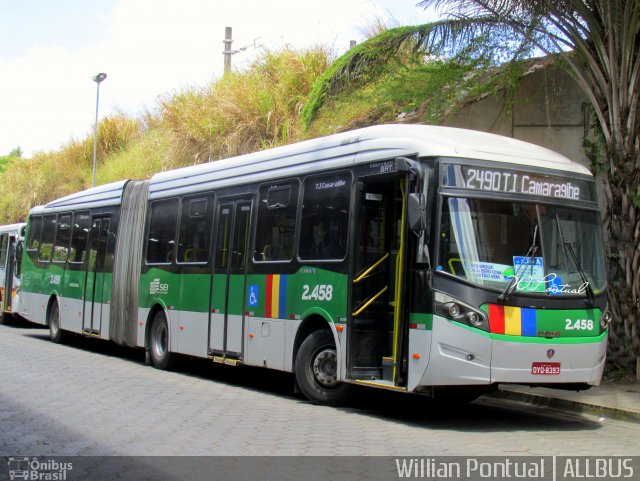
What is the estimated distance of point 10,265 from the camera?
25469mm

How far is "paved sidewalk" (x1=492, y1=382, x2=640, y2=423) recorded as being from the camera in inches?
416

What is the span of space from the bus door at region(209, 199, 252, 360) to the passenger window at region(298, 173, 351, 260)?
1.57m

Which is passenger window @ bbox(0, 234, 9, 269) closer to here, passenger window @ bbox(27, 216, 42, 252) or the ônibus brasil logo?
passenger window @ bbox(27, 216, 42, 252)

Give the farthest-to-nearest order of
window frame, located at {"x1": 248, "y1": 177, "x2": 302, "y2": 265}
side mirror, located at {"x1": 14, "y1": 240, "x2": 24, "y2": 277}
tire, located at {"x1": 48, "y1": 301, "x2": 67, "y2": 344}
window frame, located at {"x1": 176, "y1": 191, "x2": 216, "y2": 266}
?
side mirror, located at {"x1": 14, "y1": 240, "x2": 24, "y2": 277}
tire, located at {"x1": 48, "y1": 301, "x2": 67, "y2": 344}
window frame, located at {"x1": 176, "y1": 191, "x2": 216, "y2": 266}
window frame, located at {"x1": 248, "y1": 177, "x2": 302, "y2": 265}

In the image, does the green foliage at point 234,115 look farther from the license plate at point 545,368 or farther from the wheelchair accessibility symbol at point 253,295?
the license plate at point 545,368

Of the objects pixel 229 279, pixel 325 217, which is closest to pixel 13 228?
pixel 229 279

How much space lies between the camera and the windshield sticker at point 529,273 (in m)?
9.41

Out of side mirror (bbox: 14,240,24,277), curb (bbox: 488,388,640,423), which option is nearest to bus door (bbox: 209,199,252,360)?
curb (bbox: 488,388,640,423)

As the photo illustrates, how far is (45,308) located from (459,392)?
1309 centimetres

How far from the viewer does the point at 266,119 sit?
28.2 metres

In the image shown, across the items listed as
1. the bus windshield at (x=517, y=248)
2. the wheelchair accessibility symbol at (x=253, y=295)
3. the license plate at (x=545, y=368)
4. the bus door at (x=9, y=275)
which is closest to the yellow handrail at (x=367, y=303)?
the bus windshield at (x=517, y=248)

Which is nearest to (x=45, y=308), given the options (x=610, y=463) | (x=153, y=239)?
(x=153, y=239)

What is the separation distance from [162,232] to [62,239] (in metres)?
5.72

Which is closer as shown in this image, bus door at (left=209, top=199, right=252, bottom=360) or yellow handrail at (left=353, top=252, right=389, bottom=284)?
yellow handrail at (left=353, top=252, right=389, bottom=284)
